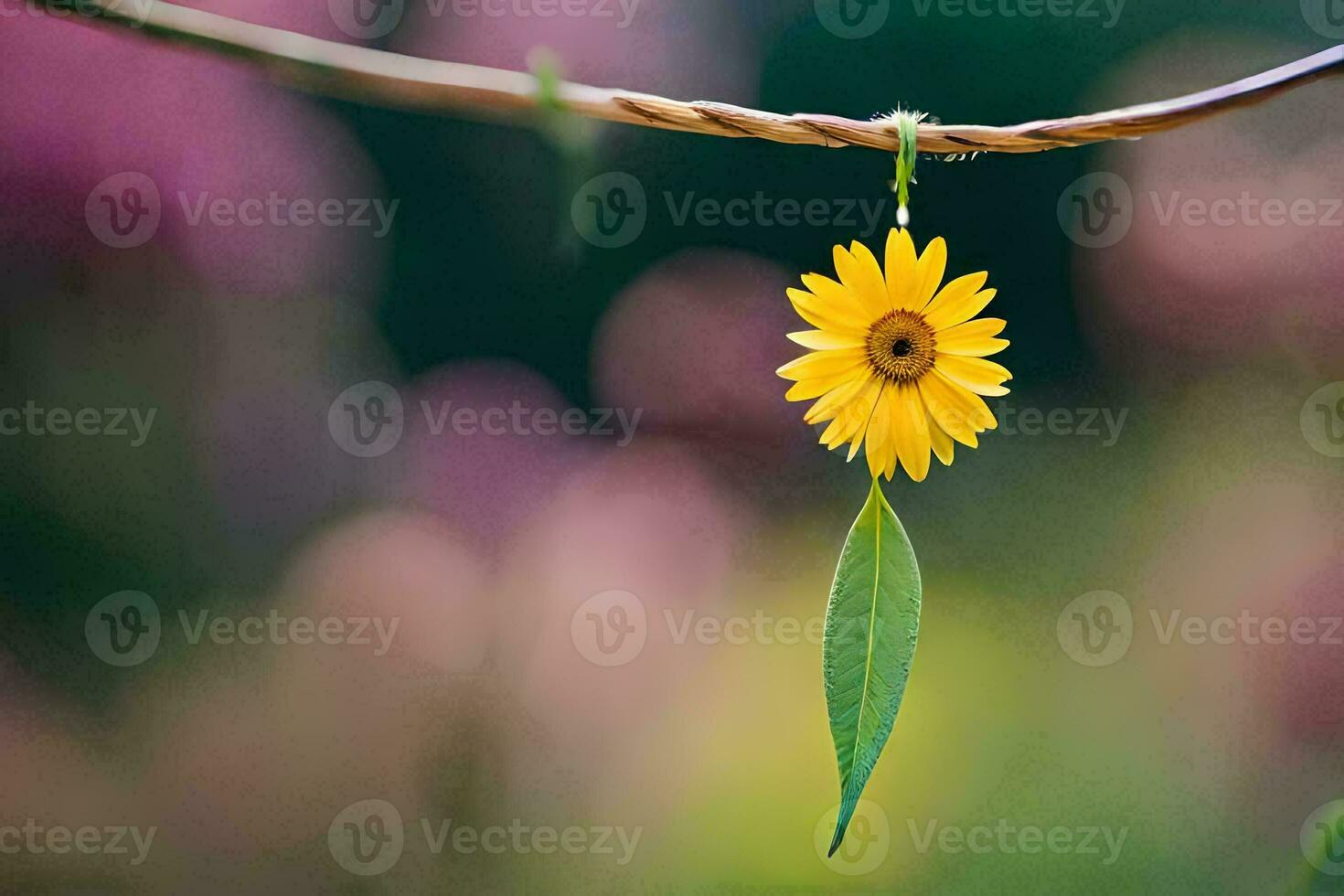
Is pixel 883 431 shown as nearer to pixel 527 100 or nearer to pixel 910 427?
pixel 910 427

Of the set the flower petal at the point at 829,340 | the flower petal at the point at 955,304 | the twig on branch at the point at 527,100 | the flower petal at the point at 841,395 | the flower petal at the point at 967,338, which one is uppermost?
the twig on branch at the point at 527,100

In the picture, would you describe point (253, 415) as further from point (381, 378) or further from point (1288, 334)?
point (1288, 334)

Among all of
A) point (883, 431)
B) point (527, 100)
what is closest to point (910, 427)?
point (883, 431)

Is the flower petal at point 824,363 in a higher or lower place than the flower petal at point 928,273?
lower

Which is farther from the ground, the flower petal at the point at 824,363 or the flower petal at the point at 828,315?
the flower petal at the point at 828,315

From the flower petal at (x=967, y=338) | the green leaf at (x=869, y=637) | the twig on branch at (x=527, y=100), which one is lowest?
the green leaf at (x=869, y=637)

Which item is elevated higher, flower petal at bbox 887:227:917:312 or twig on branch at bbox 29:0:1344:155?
twig on branch at bbox 29:0:1344:155
